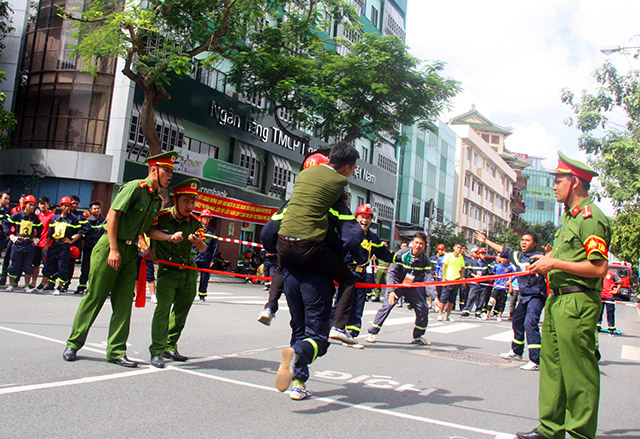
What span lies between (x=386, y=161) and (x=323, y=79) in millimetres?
23233

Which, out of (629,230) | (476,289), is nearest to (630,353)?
(476,289)

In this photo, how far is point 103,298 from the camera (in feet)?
18.8

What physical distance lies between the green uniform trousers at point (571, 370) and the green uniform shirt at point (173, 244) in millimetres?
3530

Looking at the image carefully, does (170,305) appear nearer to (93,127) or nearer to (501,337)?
(501,337)

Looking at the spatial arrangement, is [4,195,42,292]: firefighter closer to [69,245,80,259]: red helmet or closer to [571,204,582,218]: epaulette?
[69,245,80,259]: red helmet

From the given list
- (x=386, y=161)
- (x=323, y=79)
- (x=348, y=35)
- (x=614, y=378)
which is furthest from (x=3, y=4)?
(x=386, y=161)

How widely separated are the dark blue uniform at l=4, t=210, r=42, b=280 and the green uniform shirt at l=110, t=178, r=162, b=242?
768 cm

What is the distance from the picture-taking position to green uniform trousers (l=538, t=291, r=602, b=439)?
3980 mm

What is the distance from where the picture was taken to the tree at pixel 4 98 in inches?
893

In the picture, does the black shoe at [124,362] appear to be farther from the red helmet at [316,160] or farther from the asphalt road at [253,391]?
the red helmet at [316,160]

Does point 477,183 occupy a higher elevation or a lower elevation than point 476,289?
higher

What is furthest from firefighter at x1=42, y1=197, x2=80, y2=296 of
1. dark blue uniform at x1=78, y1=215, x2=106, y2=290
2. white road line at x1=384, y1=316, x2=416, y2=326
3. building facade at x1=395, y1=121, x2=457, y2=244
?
building facade at x1=395, y1=121, x2=457, y2=244

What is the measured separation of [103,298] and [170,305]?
2.03ft

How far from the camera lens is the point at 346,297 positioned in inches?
264
